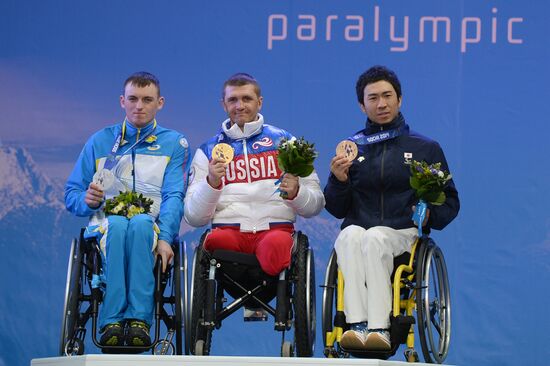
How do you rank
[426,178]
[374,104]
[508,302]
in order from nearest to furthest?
[426,178]
[374,104]
[508,302]

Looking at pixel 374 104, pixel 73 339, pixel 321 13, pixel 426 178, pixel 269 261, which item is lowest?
pixel 73 339

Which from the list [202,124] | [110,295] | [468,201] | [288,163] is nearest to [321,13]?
[202,124]

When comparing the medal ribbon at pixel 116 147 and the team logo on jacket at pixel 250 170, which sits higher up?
the medal ribbon at pixel 116 147

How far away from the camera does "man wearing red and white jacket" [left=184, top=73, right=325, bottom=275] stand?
15.3 ft

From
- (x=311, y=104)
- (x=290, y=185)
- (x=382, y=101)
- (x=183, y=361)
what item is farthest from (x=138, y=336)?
(x=311, y=104)

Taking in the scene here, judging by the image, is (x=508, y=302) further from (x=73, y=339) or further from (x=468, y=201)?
(x=73, y=339)

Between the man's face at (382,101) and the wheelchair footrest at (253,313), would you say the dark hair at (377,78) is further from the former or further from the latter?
the wheelchair footrest at (253,313)

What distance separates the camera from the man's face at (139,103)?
5055 mm

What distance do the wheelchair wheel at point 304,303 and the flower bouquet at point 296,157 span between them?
0.31 m

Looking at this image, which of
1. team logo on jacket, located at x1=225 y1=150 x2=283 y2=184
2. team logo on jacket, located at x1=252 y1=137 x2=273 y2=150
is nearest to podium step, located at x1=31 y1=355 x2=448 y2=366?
team logo on jacket, located at x1=225 y1=150 x2=283 y2=184

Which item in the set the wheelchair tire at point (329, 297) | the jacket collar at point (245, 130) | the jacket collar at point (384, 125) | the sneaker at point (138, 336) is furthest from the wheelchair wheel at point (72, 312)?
the jacket collar at point (384, 125)

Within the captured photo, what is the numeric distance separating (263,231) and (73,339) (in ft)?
2.92

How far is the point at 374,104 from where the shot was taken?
4863 millimetres

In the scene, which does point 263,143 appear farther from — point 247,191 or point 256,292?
point 256,292
